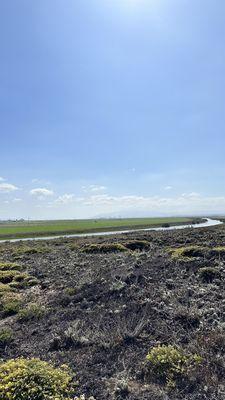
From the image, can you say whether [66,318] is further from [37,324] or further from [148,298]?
[148,298]

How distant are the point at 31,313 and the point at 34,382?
4931 mm

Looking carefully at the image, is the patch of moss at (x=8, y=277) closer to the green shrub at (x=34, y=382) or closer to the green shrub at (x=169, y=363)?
the green shrub at (x=34, y=382)

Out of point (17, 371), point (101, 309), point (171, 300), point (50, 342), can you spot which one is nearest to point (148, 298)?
point (171, 300)

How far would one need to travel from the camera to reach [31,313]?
10.3 meters

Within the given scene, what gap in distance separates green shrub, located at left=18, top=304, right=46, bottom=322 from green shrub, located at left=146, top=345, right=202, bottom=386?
481cm

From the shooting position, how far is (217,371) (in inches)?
230

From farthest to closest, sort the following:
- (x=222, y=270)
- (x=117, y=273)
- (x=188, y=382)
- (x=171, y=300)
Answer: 1. (x=117, y=273)
2. (x=222, y=270)
3. (x=171, y=300)
4. (x=188, y=382)

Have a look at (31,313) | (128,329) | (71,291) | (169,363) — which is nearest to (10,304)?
(31,313)

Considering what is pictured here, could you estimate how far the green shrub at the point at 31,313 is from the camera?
10086 mm

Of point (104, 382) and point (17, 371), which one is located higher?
point (17, 371)

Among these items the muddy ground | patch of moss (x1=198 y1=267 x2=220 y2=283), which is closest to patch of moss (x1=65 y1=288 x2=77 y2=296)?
the muddy ground

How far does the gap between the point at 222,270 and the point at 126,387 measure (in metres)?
8.52

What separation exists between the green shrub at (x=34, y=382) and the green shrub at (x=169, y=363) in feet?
5.36

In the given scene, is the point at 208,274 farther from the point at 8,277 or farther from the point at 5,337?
the point at 8,277
